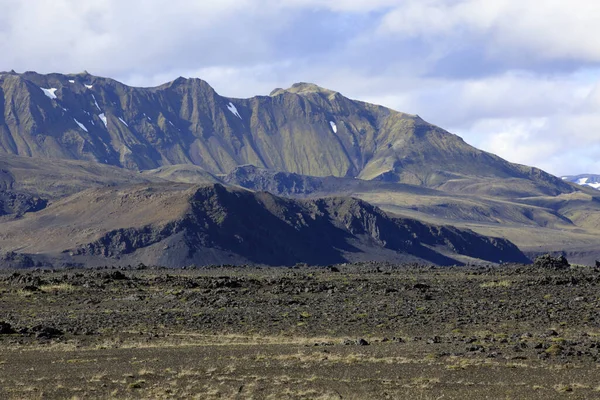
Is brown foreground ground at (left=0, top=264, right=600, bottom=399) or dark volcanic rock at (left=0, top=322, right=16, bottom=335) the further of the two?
dark volcanic rock at (left=0, top=322, right=16, bottom=335)

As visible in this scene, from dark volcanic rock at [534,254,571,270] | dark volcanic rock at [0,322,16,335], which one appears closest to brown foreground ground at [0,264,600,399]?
dark volcanic rock at [0,322,16,335]

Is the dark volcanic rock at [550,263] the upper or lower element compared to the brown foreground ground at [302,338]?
upper

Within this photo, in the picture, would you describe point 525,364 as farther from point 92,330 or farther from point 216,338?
point 92,330

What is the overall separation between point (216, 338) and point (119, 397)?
15.1 meters

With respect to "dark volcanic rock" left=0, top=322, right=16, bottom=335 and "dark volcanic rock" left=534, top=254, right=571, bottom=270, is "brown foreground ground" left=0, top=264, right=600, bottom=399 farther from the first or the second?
"dark volcanic rock" left=534, top=254, right=571, bottom=270

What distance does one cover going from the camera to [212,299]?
61375mm

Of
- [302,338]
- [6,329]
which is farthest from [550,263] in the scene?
[6,329]

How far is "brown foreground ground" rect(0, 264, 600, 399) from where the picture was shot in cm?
3089

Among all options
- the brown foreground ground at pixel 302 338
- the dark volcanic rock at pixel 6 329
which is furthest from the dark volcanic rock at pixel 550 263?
the dark volcanic rock at pixel 6 329

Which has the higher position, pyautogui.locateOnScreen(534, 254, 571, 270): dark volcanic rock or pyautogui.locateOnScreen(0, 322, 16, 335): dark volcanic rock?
pyautogui.locateOnScreen(534, 254, 571, 270): dark volcanic rock

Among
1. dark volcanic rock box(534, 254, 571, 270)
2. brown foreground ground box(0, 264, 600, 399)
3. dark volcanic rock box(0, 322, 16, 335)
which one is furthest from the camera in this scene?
dark volcanic rock box(534, 254, 571, 270)

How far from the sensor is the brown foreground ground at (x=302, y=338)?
101 ft

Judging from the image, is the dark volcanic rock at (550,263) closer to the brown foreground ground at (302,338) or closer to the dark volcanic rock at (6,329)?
the brown foreground ground at (302,338)

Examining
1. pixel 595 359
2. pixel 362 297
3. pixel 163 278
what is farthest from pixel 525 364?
pixel 163 278
